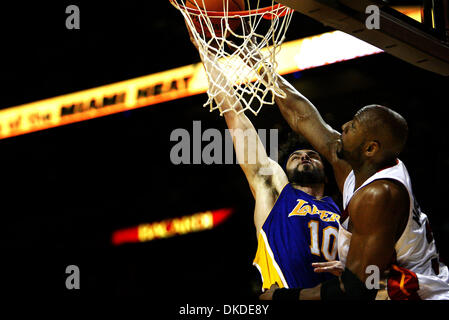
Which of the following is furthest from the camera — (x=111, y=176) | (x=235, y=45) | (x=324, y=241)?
(x=111, y=176)

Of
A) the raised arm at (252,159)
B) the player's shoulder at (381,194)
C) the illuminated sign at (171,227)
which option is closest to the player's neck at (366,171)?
the player's shoulder at (381,194)

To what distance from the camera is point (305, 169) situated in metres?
3.23

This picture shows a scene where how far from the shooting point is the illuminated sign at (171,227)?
5659mm

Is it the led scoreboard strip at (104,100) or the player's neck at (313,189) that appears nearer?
the player's neck at (313,189)

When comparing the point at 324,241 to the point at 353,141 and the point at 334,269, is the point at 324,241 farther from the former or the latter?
the point at 353,141

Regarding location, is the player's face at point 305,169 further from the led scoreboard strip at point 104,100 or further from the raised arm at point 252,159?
the led scoreboard strip at point 104,100

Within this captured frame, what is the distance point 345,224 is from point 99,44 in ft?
12.6

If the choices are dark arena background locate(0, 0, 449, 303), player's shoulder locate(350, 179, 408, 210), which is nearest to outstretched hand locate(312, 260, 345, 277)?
player's shoulder locate(350, 179, 408, 210)

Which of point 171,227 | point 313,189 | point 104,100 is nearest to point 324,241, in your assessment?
point 313,189

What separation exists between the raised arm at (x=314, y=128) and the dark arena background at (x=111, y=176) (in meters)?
1.99

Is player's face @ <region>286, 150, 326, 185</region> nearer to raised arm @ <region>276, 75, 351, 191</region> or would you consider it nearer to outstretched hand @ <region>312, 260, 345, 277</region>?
raised arm @ <region>276, 75, 351, 191</region>

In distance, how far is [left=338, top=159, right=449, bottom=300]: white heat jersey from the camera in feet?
7.77

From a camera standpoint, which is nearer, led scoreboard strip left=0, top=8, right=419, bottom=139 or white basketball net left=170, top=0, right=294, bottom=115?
white basketball net left=170, top=0, right=294, bottom=115

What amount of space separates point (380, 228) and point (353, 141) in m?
0.49
